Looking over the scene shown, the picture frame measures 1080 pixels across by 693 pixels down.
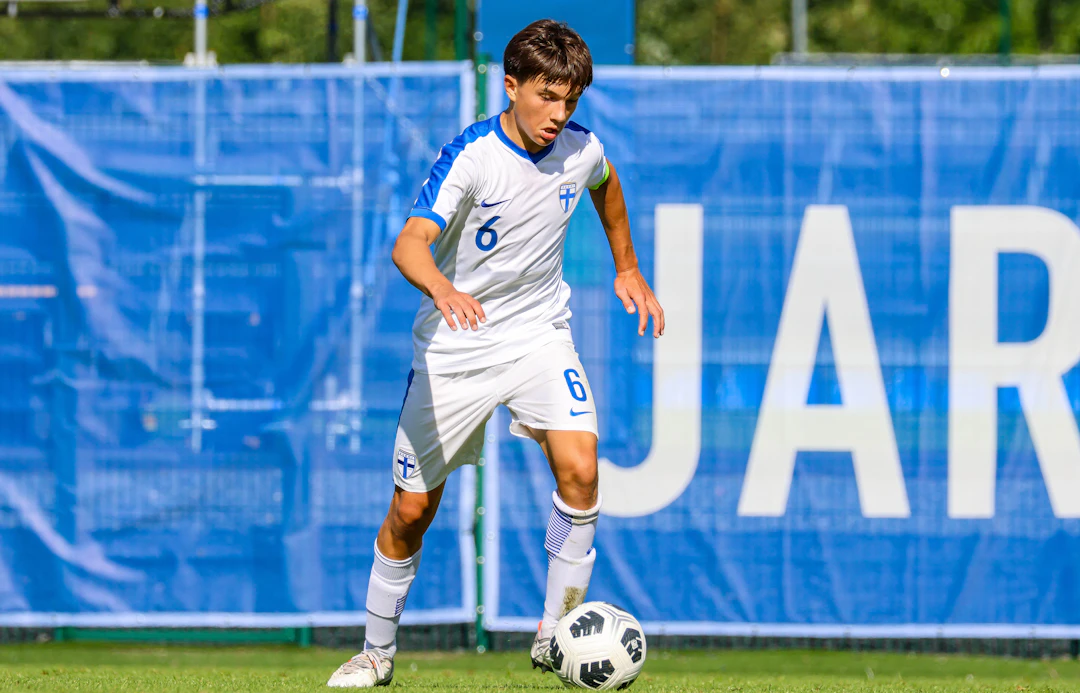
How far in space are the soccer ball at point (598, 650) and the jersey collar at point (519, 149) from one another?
63.0 inches

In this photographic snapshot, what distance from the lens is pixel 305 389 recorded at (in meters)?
6.71

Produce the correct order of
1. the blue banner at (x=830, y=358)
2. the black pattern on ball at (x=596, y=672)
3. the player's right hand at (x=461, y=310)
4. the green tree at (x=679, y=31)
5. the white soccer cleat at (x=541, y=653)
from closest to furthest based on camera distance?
the player's right hand at (x=461, y=310), the black pattern on ball at (x=596, y=672), the white soccer cleat at (x=541, y=653), the blue banner at (x=830, y=358), the green tree at (x=679, y=31)

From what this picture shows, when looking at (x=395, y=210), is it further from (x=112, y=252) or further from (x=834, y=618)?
(x=834, y=618)

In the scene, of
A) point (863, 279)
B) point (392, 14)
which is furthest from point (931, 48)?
point (863, 279)

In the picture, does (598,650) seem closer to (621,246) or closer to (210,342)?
(621,246)

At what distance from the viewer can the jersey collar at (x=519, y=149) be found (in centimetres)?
473

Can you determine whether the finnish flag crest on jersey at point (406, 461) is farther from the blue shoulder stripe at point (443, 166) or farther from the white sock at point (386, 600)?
the blue shoulder stripe at point (443, 166)

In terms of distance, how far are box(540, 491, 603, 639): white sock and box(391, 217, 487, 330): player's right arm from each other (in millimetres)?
888

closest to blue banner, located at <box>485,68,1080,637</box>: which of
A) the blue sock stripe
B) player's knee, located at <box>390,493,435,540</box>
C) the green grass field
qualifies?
the green grass field

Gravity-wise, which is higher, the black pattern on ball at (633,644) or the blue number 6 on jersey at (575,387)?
the blue number 6 on jersey at (575,387)

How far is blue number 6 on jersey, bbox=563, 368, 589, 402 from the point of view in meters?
4.80

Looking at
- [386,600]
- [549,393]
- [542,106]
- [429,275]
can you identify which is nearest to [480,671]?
[386,600]

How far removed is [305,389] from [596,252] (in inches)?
63.1

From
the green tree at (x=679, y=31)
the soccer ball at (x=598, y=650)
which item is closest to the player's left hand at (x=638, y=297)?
the soccer ball at (x=598, y=650)
